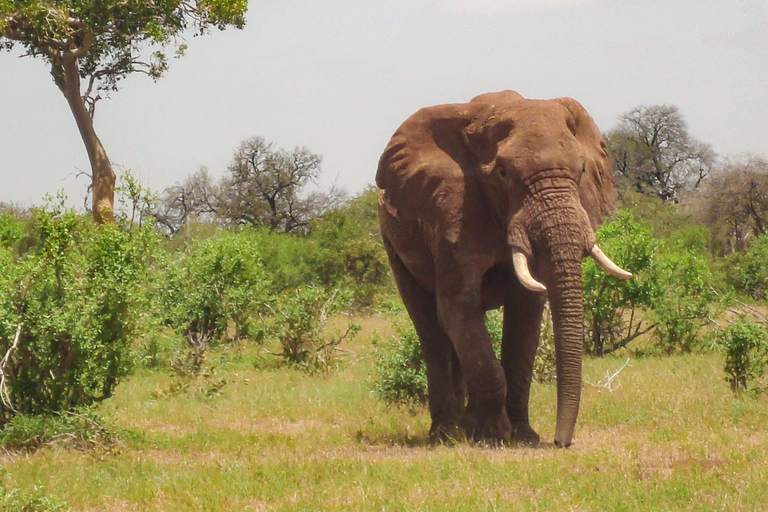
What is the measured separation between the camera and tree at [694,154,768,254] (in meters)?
29.4

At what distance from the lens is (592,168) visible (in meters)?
7.97

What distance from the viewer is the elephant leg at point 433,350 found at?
880cm

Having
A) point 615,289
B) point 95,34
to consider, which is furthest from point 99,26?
point 615,289

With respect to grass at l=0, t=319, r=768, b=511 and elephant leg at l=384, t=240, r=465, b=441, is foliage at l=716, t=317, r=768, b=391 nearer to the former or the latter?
grass at l=0, t=319, r=768, b=511

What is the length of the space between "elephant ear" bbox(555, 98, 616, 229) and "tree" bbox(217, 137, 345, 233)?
2908 centimetres

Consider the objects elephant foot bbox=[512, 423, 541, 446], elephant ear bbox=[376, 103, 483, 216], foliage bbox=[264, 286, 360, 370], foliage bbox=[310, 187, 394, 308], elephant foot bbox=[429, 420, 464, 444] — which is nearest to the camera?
elephant ear bbox=[376, 103, 483, 216]

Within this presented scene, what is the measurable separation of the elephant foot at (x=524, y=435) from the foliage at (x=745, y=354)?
2.72 metres

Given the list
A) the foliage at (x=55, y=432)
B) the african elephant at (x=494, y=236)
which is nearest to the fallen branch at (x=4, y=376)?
the foliage at (x=55, y=432)

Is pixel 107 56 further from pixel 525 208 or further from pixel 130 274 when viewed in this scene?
pixel 525 208

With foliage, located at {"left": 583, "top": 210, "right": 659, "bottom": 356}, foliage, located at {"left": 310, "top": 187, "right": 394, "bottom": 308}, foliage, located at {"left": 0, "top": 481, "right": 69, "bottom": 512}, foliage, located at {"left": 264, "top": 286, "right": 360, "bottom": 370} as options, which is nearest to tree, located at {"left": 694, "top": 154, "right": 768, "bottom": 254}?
foliage, located at {"left": 310, "top": 187, "right": 394, "bottom": 308}

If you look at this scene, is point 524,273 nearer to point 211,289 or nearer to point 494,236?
point 494,236

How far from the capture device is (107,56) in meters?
21.9

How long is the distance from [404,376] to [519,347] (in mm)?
2342

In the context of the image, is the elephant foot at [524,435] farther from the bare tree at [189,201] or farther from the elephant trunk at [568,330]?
the bare tree at [189,201]
